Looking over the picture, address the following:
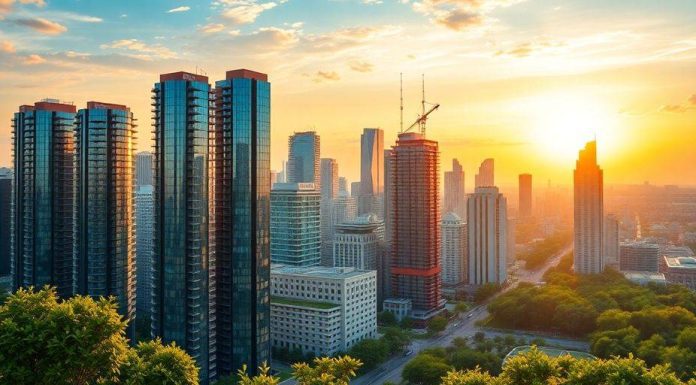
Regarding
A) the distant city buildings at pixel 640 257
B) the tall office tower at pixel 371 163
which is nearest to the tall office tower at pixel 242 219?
the distant city buildings at pixel 640 257

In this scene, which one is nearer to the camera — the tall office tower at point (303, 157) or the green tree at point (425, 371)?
the green tree at point (425, 371)

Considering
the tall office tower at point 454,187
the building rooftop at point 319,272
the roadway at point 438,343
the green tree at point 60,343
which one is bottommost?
the roadway at point 438,343

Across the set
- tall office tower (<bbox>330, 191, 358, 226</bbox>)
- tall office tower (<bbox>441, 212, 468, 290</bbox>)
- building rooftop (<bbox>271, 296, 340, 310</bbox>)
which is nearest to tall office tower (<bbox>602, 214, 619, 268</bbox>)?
tall office tower (<bbox>441, 212, 468, 290</bbox>)

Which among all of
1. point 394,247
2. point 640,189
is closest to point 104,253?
point 394,247

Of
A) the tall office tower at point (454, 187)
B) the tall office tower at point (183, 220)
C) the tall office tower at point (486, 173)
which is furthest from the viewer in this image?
the tall office tower at point (486, 173)

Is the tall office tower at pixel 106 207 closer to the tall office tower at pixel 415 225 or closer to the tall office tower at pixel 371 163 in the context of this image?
the tall office tower at pixel 415 225

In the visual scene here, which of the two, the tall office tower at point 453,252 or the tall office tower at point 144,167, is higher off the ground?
the tall office tower at point 144,167
